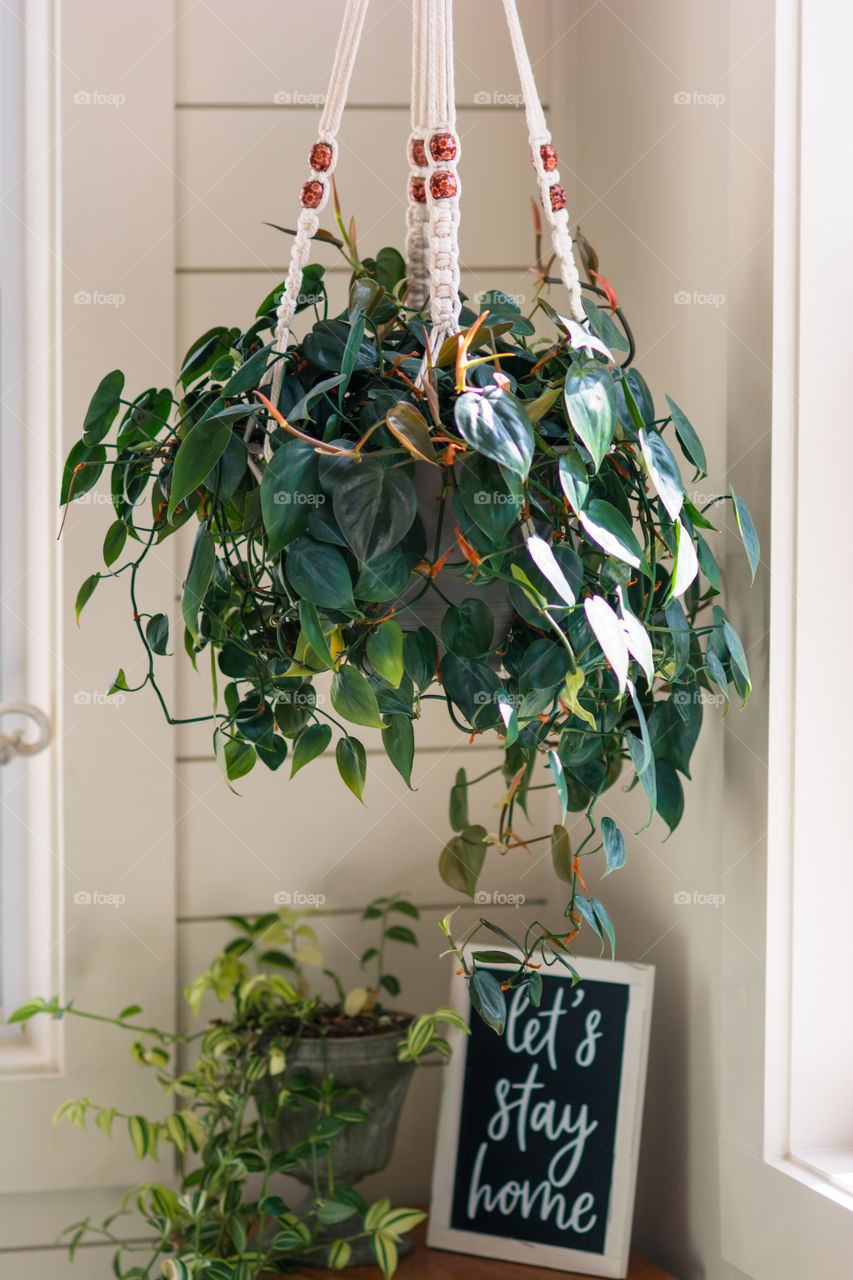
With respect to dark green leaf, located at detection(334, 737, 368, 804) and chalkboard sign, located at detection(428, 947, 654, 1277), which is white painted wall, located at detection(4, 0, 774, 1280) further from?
dark green leaf, located at detection(334, 737, 368, 804)

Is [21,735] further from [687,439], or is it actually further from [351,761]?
[687,439]

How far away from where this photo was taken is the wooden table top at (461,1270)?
111cm

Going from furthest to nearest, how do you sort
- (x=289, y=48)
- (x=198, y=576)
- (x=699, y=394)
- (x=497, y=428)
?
(x=289, y=48)
(x=699, y=394)
(x=198, y=576)
(x=497, y=428)

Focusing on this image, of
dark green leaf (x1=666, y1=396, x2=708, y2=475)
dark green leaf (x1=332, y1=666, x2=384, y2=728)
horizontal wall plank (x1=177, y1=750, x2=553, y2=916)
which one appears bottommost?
horizontal wall plank (x1=177, y1=750, x2=553, y2=916)

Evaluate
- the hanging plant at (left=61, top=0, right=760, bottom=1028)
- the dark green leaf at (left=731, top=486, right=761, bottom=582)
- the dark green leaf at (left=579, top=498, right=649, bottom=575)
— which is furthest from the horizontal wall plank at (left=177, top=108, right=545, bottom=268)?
the dark green leaf at (left=579, top=498, right=649, bottom=575)

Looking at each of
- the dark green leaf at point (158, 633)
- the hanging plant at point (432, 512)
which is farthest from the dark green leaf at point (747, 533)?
the dark green leaf at point (158, 633)

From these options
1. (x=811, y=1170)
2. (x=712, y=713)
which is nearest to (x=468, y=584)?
(x=712, y=713)

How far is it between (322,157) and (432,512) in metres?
0.31

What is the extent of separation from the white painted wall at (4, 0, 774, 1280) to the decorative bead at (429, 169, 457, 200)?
37 cm

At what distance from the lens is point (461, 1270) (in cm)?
113

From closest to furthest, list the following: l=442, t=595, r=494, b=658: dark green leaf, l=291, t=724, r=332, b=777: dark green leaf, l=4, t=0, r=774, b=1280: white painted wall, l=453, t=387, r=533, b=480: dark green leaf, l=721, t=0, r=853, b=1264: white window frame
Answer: l=453, t=387, r=533, b=480: dark green leaf < l=442, t=595, r=494, b=658: dark green leaf < l=291, t=724, r=332, b=777: dark green leaf < l=721, t=0, r=853, b=1264: white window frame < l=4, t=0, r=774, b=1280: white painted wall

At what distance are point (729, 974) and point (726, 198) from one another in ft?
2.49

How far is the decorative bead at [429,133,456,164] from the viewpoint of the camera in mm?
767

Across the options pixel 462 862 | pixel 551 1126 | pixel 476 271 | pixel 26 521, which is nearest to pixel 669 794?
pixel 462 862
